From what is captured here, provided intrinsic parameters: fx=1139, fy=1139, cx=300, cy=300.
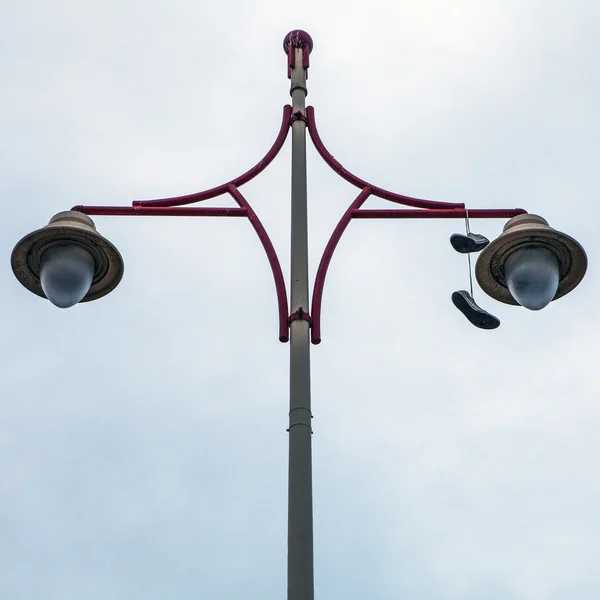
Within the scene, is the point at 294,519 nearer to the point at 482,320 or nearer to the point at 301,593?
the point at 301,593

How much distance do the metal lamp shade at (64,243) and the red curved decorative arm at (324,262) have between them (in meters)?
1.31

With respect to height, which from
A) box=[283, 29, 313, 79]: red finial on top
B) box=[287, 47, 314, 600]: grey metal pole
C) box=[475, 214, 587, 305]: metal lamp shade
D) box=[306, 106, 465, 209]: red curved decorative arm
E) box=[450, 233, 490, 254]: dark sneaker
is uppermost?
box=[283, 29, 313, 79]: red finial on top

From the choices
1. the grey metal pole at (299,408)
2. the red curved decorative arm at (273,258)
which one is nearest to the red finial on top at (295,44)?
the grey metal pole at (299,408)

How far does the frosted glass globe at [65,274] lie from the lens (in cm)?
688

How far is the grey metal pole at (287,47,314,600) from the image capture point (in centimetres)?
540

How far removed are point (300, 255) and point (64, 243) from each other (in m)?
1.47

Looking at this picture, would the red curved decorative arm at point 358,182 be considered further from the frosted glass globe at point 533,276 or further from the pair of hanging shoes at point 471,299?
the frosted glass globe at point 533,276

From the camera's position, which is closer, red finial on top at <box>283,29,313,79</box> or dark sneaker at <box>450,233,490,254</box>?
dark sneaker at <box>450,233,490,254</box>

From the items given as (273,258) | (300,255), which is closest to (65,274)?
(273,258)

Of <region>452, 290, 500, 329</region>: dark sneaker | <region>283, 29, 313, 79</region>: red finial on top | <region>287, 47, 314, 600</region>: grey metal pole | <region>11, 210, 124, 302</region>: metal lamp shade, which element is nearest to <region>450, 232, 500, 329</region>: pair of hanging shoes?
<region>452, 290, 500, 329</region>: dark sneaker

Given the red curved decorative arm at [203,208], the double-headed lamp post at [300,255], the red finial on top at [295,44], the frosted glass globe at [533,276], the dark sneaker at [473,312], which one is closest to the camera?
the double-headed lamp post at [300,255]

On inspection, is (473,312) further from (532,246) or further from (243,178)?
(243,178)

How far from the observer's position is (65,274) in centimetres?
689

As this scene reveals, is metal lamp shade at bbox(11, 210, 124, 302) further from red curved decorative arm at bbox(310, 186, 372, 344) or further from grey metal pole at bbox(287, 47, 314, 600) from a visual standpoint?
red curved decorative arm at bbox(310, 186, 372, 344)
